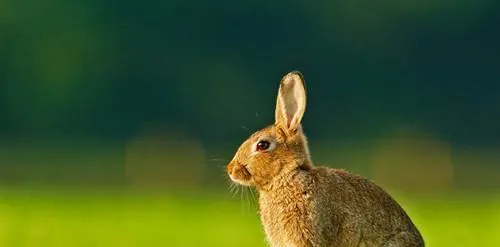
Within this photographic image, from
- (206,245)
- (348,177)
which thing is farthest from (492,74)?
(348,177)

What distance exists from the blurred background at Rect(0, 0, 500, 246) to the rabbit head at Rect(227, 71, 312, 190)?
30.5 metres

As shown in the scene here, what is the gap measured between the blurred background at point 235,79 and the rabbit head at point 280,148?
30.5 meters

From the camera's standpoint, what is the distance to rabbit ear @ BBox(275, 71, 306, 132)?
8.93m

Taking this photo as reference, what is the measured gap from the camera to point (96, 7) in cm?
5400

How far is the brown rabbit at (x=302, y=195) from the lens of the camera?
28.4 ft

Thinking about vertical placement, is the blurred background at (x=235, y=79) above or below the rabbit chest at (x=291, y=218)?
above

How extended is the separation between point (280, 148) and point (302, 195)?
289 mm

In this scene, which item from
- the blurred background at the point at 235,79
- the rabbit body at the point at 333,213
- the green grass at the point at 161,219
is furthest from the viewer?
the blurred background at the point at 235,79

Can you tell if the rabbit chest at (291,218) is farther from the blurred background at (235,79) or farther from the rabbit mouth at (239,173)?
the blurred background at (235,79)

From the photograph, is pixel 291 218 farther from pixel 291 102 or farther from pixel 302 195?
pixel 291 102

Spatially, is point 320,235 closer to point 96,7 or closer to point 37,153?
point 37,153

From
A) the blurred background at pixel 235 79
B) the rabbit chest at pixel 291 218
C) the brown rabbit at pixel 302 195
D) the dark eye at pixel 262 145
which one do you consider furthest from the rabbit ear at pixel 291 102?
the blurred background at pixel 235 79

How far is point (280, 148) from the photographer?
8945 millimetres

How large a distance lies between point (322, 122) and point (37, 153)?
9.99 meters
